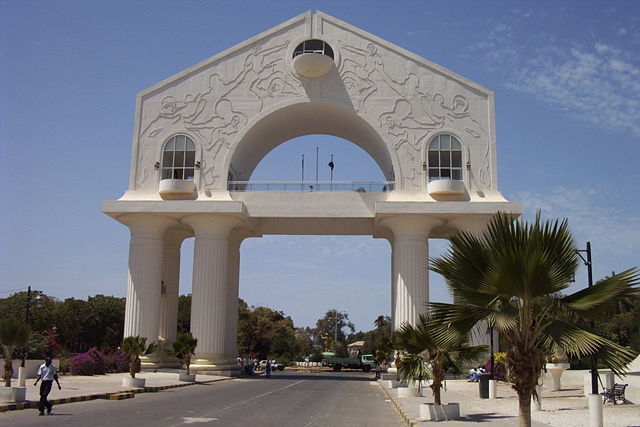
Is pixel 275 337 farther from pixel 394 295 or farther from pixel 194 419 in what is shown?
pixel 194 419

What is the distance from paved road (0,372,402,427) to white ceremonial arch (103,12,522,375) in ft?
39.8

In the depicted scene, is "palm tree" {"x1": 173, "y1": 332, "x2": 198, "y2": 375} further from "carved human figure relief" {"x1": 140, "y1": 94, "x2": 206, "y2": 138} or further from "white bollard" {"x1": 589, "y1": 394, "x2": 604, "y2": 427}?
"white bollard" {"x1": 589, "y1": 394, "x2": 604, "y2": 427}

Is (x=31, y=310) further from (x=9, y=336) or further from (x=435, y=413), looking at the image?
(x=435, y=413)

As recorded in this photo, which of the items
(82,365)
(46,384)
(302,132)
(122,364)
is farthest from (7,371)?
(302,132)

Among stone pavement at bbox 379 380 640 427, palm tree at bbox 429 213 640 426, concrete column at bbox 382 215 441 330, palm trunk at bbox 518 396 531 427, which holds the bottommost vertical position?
stone pavement at bbox 379 380 640 427

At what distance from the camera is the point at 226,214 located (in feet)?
114

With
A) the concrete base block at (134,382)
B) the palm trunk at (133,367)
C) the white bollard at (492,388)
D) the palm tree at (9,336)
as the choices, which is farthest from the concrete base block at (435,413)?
the palm tree at (9,336)

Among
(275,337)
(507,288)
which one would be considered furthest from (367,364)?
(507,288)

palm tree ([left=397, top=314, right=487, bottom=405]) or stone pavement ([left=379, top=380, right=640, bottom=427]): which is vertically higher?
palm tree ([left=397, top=314, right=487, bottom=405])

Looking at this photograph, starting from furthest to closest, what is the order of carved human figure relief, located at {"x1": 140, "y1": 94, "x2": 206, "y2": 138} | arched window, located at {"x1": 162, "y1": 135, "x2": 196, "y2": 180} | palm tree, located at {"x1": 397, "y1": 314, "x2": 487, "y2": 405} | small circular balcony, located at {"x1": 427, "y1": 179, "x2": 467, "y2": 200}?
carved human figure relief, located at {"x1": 140, "y1": 94, "x2": 206, "y2": 138}
arched window, located at {"x1": 162, "y1": 135, "x2": 196, "y2": 180}
small circular balcony, located at {"x1": 427, "y1": 179, "x2": 467, "y2": 200}
palm tree, located at {"x1": 397, "y1": 314, "x2": 487, "y2": 405}

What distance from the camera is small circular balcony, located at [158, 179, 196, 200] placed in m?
35.1

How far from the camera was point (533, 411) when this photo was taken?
18.3 m

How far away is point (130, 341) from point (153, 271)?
7.99 meters

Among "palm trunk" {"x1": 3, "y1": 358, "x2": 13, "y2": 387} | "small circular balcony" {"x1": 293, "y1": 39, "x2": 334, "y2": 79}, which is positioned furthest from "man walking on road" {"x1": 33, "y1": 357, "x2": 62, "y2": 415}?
"small circular balcony" {"x1": 293, "y1": 39, "x2": 334, "y2": 79}
